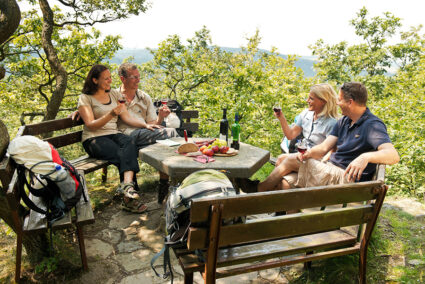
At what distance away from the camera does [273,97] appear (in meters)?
7.58

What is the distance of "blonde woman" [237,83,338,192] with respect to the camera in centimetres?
298

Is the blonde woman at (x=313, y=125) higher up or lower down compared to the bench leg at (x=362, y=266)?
higher up

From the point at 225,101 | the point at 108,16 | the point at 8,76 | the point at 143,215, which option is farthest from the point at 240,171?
the point at 8,76

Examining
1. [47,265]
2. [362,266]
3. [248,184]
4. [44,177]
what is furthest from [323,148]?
[47,265]

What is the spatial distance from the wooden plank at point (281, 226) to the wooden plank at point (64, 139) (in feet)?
8.82

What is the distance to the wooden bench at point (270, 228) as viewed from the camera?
4.91ft

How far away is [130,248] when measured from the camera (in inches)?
107

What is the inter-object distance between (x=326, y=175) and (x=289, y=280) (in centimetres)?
92

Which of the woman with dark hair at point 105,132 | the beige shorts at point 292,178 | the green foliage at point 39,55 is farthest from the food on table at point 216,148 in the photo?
the green foliage at point 39,55

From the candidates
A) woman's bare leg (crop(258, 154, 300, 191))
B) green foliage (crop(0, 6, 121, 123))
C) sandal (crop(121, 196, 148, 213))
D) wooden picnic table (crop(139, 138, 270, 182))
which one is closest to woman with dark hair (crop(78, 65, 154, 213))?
sandal (crop(121, 196, 148, 213))

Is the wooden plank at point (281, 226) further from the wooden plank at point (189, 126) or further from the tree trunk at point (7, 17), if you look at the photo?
the wooden plank at point (189, 126)

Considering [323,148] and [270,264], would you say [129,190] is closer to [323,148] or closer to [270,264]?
[270,264]

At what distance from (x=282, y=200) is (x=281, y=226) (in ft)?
0.61

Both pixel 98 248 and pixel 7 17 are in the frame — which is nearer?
pixel 7 17
